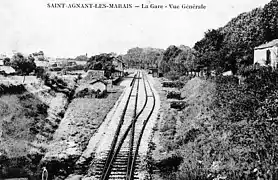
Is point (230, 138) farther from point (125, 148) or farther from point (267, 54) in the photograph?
point (267, 54)

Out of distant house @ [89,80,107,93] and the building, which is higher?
the building

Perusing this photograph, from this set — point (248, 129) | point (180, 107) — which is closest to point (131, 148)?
point (248, 129)

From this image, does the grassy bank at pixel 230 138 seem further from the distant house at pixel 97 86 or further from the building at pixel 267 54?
the distant house at pixel 97 86

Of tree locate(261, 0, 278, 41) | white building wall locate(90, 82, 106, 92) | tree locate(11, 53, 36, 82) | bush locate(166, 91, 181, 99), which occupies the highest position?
tree locate(261, 0, 278, 41)

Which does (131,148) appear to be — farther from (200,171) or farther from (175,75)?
(175,75)

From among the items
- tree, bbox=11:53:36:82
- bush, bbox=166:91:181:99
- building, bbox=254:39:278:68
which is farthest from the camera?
tree, bbox=11:53:36:82

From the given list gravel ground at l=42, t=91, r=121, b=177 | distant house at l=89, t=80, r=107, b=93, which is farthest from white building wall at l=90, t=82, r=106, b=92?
gravel ground at l=42, t=91, r=121, b=177

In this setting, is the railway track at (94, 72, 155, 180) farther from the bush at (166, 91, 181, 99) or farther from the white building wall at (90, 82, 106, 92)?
the white building wall at (90, 82, 106, 92)

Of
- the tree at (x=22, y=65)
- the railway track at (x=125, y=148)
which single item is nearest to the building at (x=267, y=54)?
the railway track at (x=125, y=148)

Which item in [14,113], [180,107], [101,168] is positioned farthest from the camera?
[180,107]

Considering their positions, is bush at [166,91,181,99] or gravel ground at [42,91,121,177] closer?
gravel ground at [42,91,121,177]

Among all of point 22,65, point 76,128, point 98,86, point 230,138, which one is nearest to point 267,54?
→ point 98,86
